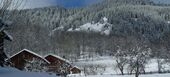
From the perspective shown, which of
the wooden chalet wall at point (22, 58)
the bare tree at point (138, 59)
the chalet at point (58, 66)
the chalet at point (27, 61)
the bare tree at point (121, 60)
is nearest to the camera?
the chalet at point (27, 61)

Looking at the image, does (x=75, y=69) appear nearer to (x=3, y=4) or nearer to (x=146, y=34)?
(x=3, y=4)

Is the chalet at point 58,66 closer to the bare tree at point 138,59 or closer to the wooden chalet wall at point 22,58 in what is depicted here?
the wooden chalet wall at point 22,58

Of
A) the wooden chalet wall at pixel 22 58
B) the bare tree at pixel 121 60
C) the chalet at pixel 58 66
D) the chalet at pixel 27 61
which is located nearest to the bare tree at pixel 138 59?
the bare tree at pixel 121 60

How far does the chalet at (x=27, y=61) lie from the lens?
4816 cm

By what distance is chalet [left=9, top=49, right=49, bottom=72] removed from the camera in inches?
1896

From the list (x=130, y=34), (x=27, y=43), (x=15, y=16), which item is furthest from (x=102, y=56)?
(x=15, y=16)

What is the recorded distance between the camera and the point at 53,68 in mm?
64688

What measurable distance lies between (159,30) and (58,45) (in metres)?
67.5

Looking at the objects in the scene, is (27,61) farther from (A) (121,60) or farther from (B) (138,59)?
(A) (121,60)

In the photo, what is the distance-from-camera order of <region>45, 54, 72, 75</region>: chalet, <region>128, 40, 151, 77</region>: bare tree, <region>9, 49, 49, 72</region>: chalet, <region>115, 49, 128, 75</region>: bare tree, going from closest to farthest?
<region>9, 49, 49, 72</region>: chalet
<region>128, 40, 151, 77</region>: bare tree
<region>45, 54, 72, 75</region>: chalet
<region>115, 49, 128, 75</region>: bare tree

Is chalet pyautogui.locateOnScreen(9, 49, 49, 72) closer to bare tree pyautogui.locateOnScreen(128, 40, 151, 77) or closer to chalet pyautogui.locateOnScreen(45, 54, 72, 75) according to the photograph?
chalet pyautogui.locateOnScreen(45, 54, 72, 75)

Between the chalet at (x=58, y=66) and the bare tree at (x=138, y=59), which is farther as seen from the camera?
the chalet at (x=58, y=66)

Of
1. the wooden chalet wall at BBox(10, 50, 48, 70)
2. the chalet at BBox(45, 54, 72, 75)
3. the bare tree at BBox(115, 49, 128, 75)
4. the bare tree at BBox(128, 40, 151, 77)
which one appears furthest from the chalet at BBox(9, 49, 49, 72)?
the bare tree at BBox(115, 49, 128, 75)

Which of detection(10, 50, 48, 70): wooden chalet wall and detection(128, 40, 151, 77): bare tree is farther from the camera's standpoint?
detection(128, 40, 151, 77): bare tree
